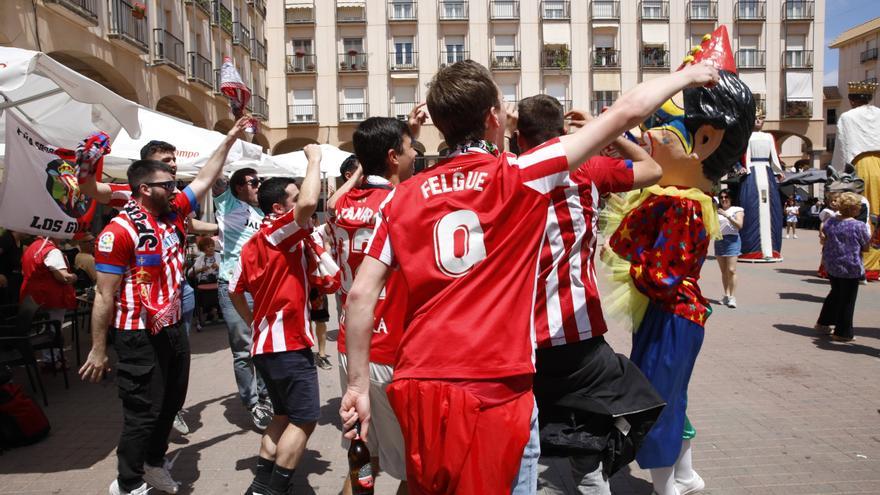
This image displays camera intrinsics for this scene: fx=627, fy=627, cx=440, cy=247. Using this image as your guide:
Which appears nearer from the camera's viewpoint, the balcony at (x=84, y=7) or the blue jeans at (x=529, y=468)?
the blue jeans at (x=529, y=468)

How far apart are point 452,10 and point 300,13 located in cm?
905

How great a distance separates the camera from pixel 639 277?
3.04 meters

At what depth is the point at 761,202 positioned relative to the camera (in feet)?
48.5

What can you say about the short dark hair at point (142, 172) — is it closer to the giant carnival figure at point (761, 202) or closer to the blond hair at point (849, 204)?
the blond hair at point (849, 204)

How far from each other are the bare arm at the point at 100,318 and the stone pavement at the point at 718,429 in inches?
41.0

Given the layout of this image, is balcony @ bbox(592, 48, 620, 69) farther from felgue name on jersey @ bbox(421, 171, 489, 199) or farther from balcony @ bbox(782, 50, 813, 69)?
felgue name on jersey @ bbox(421, 171, 489, 199)

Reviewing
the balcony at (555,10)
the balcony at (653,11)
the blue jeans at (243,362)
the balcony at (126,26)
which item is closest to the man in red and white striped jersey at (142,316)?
the blue jeans at (243,362)

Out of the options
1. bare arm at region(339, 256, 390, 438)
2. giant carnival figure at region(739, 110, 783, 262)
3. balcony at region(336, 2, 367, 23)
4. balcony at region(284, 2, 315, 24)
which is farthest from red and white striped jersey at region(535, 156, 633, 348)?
balcony at region(284, 2, 315, 24)

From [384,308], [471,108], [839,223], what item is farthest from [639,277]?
[839,223]

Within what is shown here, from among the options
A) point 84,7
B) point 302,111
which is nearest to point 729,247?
point 84,7

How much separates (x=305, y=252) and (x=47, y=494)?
85.6 inches

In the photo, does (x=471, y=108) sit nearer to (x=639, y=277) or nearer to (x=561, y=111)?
(x=561, y=111)

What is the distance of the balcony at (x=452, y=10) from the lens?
3691cm

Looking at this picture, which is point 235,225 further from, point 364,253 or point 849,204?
point 849,204
